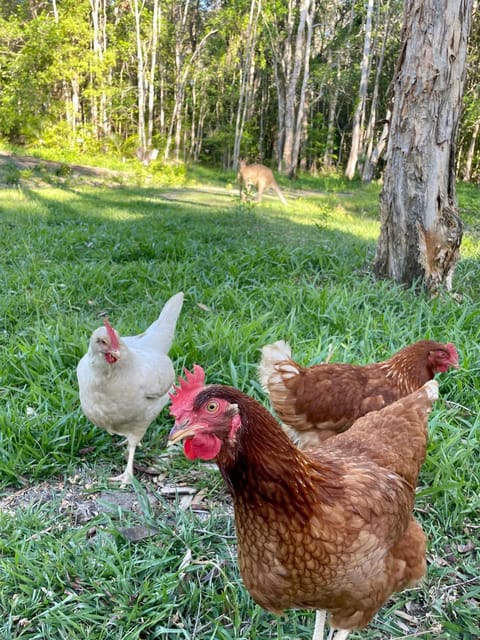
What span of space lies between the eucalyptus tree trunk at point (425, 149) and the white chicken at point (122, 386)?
9.96ft

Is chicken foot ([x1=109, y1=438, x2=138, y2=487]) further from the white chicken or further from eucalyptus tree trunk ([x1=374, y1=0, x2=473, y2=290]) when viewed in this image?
eucalyptus tree trunk ([x1=374, y1=0, x2=473, y2=290])

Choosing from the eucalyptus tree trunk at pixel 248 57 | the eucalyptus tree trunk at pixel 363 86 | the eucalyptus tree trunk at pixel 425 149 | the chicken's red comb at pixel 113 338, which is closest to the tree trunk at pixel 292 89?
the eucalyptus tree trunk at pixel 248 57

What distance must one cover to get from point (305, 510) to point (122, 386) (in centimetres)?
134

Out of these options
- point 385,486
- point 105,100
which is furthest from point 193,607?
point 105,100

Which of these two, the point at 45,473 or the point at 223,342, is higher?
the point at 223,342

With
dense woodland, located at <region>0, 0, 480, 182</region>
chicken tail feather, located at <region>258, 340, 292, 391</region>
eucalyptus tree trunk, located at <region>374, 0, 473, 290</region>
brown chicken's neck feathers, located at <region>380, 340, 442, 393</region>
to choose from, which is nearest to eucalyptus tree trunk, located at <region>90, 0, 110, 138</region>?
dense woodland, located at <region>0, 0, 480, 182</region>

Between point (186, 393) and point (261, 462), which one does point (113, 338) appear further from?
point (261, 462)

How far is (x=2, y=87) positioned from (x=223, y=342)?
23.3m

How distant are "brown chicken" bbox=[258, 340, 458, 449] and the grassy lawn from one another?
1.34ft

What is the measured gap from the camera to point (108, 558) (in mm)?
2025

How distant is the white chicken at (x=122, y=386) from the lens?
2.40 m

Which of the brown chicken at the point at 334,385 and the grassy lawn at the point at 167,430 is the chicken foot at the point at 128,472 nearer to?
the grassy lawn at the point at 167,430

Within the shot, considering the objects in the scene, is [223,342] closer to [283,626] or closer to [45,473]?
[45,473]

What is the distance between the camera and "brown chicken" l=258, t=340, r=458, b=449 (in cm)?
255
